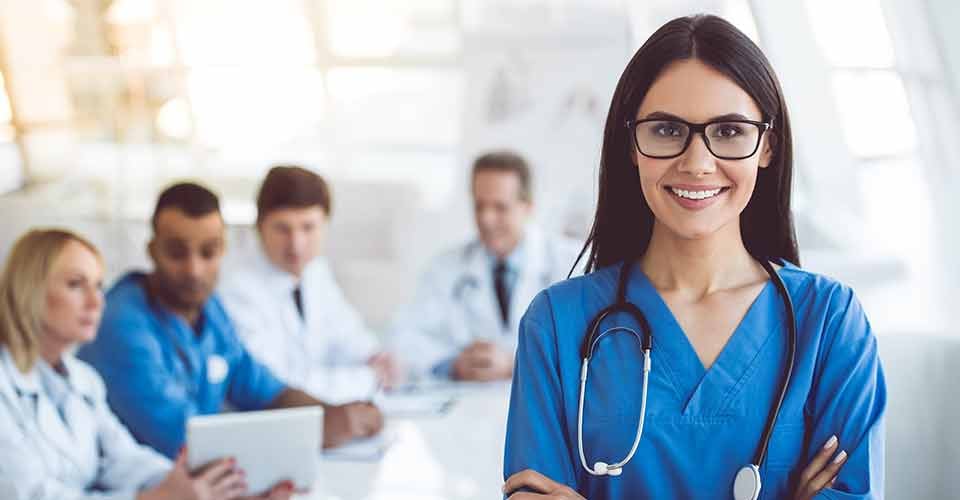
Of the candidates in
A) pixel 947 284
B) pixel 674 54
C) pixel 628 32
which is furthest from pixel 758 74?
pixel 628 32

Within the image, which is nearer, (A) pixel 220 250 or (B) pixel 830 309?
(B) pixel 830 309

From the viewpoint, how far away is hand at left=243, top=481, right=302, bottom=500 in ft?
8.41

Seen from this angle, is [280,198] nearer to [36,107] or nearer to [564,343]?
[36,107]

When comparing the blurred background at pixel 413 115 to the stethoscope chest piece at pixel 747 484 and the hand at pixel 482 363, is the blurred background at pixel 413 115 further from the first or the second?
the stethoscope chest piece at pixel 747 484

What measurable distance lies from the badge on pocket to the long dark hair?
1.65 metres

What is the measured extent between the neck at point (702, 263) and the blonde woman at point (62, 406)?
153cm

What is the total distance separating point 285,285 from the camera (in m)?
2.88

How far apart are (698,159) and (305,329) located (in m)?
1.91

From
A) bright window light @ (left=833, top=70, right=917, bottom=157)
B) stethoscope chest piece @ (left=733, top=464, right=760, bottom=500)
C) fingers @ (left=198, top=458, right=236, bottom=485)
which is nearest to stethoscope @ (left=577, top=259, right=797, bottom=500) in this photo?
stethoscope chest piece @ (left=733, top=464, right=760, bottom=500)

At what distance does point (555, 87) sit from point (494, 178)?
0.29 metres

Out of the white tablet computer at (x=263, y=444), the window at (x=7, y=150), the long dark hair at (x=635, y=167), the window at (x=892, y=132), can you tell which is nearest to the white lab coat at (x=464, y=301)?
the white tablet computer at (x=263, y=444)

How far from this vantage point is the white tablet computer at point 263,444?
2500 millimetres

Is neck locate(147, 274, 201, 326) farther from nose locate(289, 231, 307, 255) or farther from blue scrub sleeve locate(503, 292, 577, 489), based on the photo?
blue scrub sleeve locate(503, 292, 577, 489)

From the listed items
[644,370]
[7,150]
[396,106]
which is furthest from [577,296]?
[7,150]
